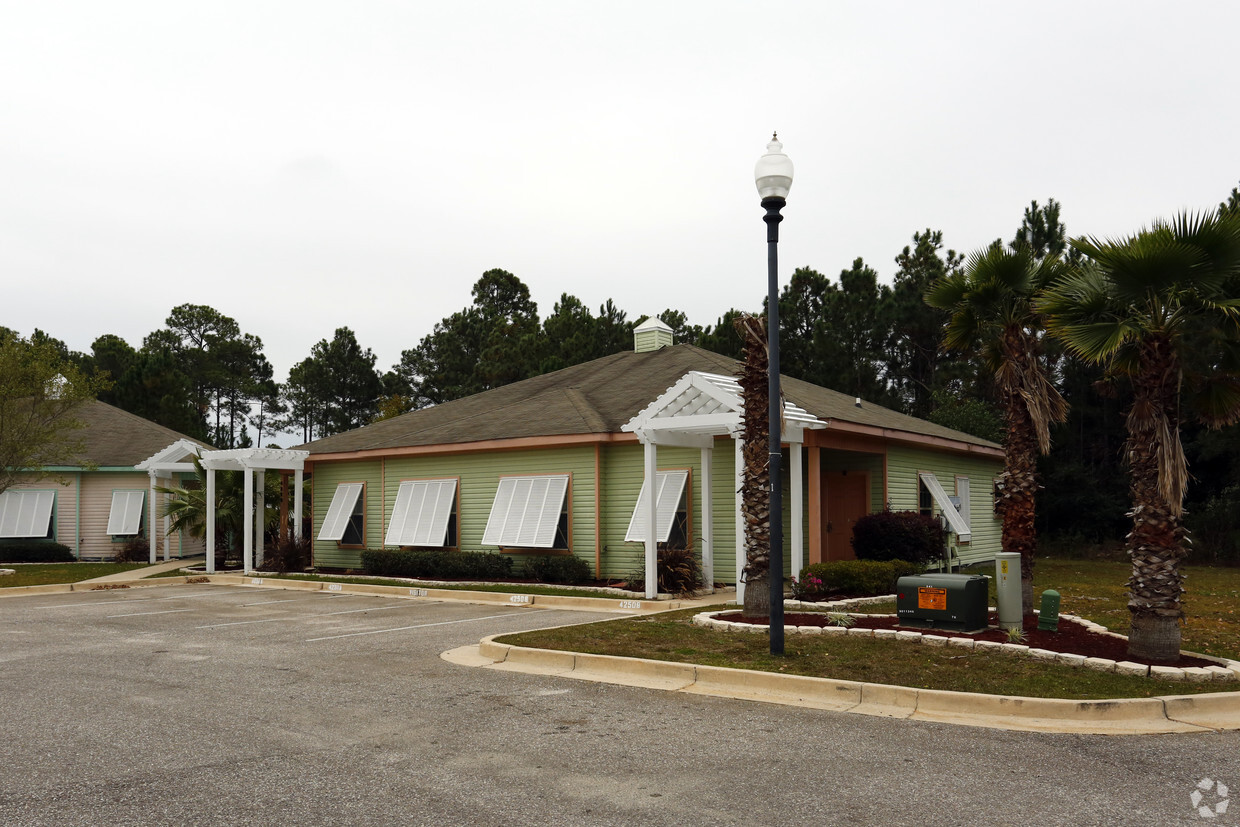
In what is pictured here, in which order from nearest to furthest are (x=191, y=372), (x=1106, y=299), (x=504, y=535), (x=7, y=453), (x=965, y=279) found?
(x=1106, y=299) < (x=965, y=279) < (x=504, y=535) < (x=7, y=453) < (x=191, y=372)

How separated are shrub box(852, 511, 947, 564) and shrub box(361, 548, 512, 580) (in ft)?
23.5

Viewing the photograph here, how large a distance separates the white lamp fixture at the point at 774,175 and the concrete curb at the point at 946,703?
190 inches

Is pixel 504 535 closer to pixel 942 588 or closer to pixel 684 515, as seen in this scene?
pixel 684 515

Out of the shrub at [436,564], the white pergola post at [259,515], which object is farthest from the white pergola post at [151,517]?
the shrub at [436,564]

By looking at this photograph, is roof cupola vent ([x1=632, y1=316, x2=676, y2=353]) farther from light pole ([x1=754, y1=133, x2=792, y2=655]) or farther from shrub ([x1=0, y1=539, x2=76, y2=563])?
shrub ([x1=0, y1=539, x2=76, y2=563])

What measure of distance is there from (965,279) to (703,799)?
9.32 metres

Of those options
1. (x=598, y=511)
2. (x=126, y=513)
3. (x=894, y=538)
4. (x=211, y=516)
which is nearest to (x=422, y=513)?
(x=598, y=511)

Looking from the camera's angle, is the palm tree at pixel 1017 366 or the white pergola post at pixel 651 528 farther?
the white pergola post at pixel 651 528

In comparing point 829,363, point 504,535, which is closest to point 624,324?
point 829,363

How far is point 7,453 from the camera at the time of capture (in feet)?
77.2

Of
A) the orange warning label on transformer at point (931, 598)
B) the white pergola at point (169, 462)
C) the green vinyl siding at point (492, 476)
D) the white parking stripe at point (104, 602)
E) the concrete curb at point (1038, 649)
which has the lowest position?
the white parking stripe at point (104, 602)

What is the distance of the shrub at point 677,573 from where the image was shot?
1589 centimetres

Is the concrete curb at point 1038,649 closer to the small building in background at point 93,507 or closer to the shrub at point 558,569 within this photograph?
the shrub at point 558,569

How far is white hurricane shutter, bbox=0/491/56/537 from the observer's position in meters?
28.2
